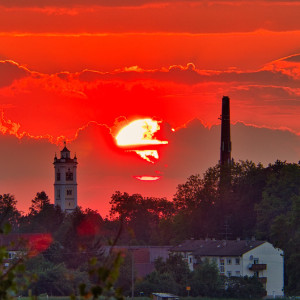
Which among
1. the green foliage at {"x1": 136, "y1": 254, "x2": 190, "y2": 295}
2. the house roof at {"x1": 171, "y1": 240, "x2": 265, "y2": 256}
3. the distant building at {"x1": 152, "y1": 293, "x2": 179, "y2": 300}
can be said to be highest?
the house roof at {"x1": 171, "y1": 240, "x2": 265, "y2": 256}

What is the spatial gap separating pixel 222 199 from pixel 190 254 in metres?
18.8

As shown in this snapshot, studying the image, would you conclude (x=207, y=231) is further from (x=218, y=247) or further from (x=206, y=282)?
(x=206, y=282)

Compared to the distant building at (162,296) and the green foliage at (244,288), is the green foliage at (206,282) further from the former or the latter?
the distant building at (162,296)

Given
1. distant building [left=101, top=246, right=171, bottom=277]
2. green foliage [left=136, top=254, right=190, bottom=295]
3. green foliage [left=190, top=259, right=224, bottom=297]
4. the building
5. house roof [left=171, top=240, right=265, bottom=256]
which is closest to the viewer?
green foliage [left=136, top=254, right=190, bottom=295]

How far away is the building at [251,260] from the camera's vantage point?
102 m

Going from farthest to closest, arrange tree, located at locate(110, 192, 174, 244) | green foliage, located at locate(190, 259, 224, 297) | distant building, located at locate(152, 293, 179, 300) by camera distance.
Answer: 1. tree, located at locate(110, 192, 174, 244)
2. green foliage, located at locate(190, 259, 224, 297)
3. distant building, located at locate(152, 293, 179, 300)

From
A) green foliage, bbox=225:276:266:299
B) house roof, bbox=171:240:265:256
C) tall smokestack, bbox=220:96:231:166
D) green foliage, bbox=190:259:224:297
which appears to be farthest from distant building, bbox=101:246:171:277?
tall smokestack, bbox=220:96:231:166

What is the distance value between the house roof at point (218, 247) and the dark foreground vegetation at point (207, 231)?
2.53 metres

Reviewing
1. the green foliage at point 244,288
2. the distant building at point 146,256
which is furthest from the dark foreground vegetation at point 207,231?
the distant building at point 146,256

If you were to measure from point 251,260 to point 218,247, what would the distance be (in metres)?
6.45

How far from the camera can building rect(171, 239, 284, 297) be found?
102 m

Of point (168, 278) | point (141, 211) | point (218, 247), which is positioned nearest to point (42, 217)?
point (141, 211)

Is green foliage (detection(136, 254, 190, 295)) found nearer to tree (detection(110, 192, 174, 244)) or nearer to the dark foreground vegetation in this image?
the dark foreground vegetation

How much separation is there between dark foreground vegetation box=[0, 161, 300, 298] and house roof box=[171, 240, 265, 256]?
2530 millimetres
